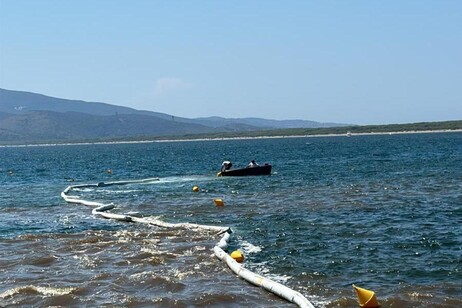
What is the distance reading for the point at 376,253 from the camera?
22.4 m

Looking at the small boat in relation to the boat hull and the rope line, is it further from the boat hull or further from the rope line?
the rope line

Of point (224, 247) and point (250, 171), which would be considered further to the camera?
point (250, 171)

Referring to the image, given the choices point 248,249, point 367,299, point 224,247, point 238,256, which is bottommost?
point 248,249

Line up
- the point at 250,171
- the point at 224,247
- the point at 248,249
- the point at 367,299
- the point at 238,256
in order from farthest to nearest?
the point at 250,171
the point at 248,249
the point at 224,247
the point at 238,256
the point at 367,299

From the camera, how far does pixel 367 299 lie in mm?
16234

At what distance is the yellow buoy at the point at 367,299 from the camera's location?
16.2 m

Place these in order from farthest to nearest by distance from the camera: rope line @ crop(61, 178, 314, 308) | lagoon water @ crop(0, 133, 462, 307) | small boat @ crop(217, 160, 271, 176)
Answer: small boat @ crop(217, 160, 271, 176)
lagoon water @ crop(0, 133, 462, 307)
rope line @ crop(61, 178, 314, 308)

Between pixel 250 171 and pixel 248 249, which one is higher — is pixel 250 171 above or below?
below

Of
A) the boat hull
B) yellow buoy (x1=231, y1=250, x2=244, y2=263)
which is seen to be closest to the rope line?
yellow buoy (x1=231, y1=250, x2=244, y2=263)

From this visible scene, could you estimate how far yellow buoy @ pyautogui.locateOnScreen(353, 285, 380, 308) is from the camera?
636 inches

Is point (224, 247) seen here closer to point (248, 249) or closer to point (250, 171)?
point (248, 249)

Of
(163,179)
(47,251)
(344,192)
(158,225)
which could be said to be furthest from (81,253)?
(163,179)

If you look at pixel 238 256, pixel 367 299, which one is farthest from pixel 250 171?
pixel 367 299

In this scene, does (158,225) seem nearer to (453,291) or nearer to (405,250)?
(405,250)
